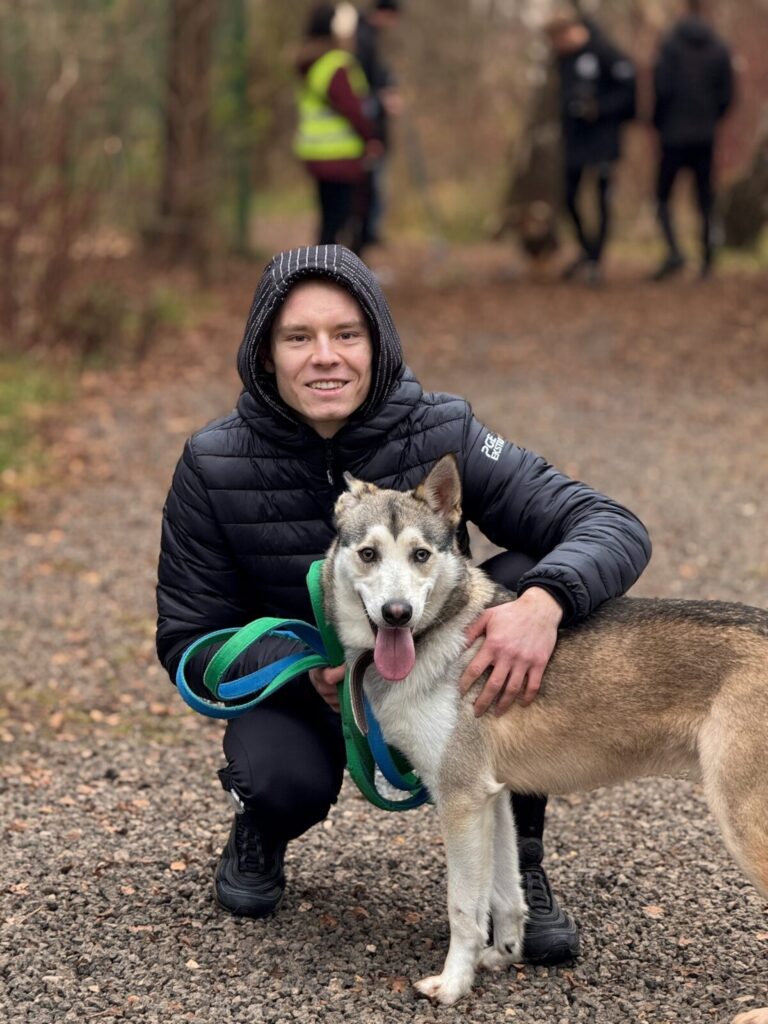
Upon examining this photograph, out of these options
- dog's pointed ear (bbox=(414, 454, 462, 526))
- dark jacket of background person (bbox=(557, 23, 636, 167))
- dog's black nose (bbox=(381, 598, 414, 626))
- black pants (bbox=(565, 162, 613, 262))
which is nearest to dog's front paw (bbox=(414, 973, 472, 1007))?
dog's black nose (bbox=(381, 598, 414, 626))

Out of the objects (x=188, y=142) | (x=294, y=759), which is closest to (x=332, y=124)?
(x=188, y=142)

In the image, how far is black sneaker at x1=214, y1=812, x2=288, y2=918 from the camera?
380 centimetres

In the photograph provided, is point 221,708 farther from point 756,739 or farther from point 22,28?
point 22,28

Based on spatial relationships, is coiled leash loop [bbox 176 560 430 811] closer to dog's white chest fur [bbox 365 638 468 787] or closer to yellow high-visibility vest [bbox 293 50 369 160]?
dog's white chest fur [bbox 365 638 468 787]

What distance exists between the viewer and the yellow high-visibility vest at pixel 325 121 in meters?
12.7

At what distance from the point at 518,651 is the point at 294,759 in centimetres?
76

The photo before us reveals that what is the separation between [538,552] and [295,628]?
0.73 metres

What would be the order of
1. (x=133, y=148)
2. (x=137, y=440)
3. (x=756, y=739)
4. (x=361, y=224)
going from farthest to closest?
(x=133, y=148) < (x=361, y=224) < (x=137, y=440) < (x=756, y=739)

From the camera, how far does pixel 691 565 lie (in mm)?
7090

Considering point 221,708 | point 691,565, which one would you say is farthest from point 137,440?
point 221,708

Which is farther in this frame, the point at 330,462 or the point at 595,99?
the point at 595,99

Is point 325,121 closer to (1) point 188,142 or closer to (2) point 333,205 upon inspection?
(2) point 333,205

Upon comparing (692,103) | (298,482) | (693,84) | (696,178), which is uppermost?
(693,84)

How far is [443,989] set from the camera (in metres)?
3.41
